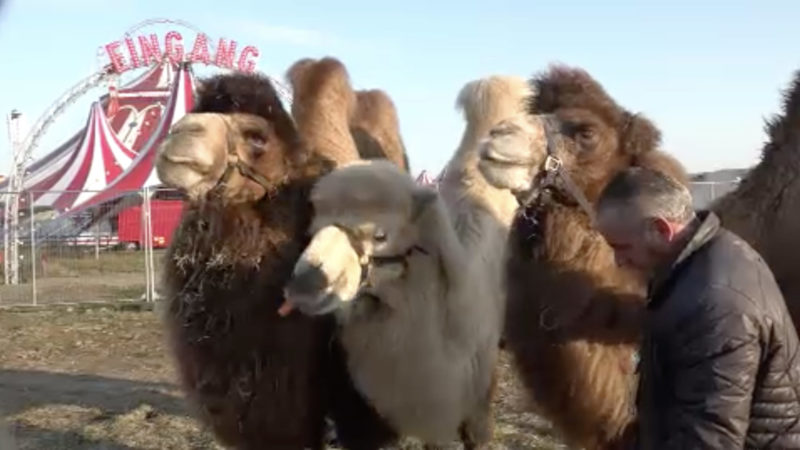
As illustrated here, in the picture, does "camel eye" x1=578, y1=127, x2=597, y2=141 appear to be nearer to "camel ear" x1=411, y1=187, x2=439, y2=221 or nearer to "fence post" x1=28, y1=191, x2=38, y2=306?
"camel ear" x1=411, y1=187, x2=439, y2=221

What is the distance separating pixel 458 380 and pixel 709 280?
1922 mm

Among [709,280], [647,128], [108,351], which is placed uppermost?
[647,128]

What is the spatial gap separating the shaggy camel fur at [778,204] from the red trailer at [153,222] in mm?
12746

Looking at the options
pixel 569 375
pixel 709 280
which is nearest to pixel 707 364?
pixel 709 280

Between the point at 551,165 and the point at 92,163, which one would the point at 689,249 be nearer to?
the point at 551,165

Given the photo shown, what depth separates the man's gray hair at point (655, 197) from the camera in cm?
275

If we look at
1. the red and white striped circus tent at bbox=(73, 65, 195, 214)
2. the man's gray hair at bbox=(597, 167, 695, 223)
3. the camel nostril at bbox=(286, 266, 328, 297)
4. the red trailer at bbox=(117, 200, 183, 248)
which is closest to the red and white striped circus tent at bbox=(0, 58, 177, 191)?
the red and white striped circus tent at bbox=(73, 65, 195, 214)

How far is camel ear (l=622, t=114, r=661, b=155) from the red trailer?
496 inches

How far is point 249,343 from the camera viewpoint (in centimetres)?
420

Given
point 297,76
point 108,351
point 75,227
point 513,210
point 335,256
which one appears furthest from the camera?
point 75,227

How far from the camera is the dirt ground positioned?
6.67 m

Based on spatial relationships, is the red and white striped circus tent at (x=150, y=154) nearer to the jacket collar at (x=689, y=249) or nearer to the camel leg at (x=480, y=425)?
the camel leg at (x=480, y=425)

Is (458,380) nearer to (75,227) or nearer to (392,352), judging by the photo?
(392,352)

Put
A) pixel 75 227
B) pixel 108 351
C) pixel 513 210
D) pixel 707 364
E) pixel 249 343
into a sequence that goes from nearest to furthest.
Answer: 1. pixel 707 364
2. pixel 249 343
3. pixel 513 210
4. pixel 108 351
5. pixel 75 227
